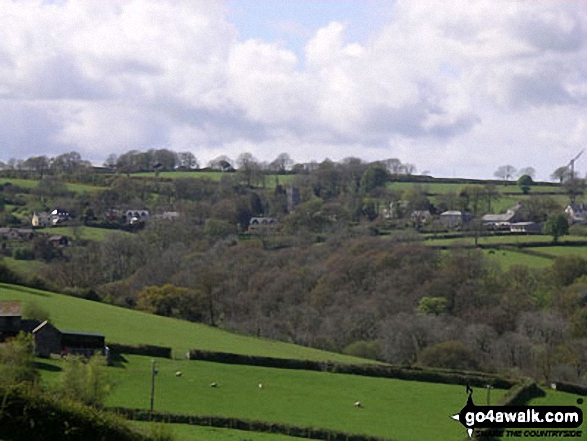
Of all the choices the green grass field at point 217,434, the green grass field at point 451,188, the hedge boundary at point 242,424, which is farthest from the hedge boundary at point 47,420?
the green grass field at point 451,188

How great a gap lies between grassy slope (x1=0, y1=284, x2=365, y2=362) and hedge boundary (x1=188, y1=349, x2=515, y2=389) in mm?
2159

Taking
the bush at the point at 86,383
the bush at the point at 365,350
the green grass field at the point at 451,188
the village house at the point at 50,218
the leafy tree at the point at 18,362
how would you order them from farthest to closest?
the green grass field at the point at 451,188
the village house at the point at 50,218
the bush at the point at 365,350
the bush at the point at 86,383
the leafy tree at the point at 18,362

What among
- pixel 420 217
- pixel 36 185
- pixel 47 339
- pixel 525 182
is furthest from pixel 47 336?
pixel 525 182

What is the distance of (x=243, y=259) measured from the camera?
325ft

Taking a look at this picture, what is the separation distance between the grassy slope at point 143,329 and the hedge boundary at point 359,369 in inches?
85.0

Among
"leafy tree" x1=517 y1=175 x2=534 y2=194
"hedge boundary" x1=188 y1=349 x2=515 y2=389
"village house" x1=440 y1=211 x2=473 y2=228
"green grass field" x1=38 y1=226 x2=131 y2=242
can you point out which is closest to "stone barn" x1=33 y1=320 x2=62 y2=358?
"hedge boundary" x1=188 y1=349 x2=515 y2=389

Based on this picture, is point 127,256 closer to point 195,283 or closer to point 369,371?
point 195,283

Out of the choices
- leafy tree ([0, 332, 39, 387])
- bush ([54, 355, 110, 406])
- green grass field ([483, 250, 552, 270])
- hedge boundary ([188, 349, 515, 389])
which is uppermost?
green grass field ([483, 250, 552, 270])

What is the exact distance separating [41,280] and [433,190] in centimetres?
8279

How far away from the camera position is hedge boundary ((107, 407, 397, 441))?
124ft

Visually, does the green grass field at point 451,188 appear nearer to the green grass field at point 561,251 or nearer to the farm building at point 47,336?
the green grass field at point 561,251

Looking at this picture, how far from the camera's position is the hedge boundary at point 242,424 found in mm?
37656

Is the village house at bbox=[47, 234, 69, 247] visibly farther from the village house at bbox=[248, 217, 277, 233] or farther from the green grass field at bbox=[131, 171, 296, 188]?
the green grass field at bbox=[131, 171, 296, 188]

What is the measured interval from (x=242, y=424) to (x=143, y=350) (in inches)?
582
